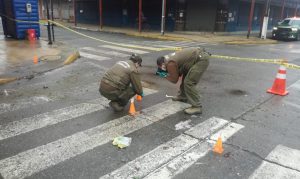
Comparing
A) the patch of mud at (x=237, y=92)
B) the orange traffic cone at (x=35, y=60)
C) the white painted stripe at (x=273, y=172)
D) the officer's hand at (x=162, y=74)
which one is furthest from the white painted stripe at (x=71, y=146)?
the orange traffic cone at (x=35, y=60)

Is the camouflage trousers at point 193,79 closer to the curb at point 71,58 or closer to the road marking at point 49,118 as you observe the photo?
the road marking at point 49,118

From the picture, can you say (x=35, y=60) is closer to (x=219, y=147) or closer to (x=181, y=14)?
(x=219, y=147)

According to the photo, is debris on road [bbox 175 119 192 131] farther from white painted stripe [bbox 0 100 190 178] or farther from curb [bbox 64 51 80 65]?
curb [bbox 64 51 80 65]

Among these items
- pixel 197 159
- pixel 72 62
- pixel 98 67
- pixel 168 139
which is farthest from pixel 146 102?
pixel 72 62

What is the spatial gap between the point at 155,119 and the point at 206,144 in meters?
1.29

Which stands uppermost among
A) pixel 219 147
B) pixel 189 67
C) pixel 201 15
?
pixel 201 15

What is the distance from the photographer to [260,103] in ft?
22.3

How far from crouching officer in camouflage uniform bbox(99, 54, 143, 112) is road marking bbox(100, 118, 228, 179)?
4.83 ft

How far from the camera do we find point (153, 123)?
17.7 feet

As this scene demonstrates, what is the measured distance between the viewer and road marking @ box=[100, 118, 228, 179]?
3.79m

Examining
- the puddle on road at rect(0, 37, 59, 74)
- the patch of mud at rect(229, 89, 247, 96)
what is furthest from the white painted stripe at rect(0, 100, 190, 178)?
the puddle on road at rect(0, 37, 59, 74)

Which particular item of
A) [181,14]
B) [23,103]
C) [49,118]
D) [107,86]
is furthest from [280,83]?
[181,14]

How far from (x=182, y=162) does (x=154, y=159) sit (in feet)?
1.32

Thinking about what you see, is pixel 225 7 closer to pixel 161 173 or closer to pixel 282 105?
pixel 282 105
